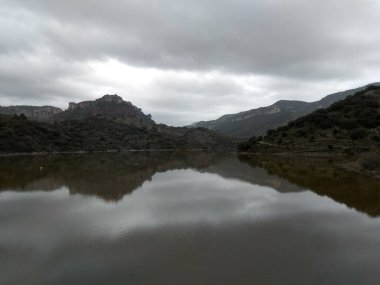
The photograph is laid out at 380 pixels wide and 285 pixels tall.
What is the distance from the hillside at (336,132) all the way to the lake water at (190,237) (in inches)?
2457

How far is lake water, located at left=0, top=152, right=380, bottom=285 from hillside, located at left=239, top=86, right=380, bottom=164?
205ft

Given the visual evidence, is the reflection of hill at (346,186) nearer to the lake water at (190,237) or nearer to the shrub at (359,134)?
the lake water at (190,237)

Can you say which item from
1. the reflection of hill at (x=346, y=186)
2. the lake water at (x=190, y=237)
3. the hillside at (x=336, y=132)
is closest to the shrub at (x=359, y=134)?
the hillside at (x=336, y=132)

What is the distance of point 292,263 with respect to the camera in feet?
48.1

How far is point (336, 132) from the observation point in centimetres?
10138

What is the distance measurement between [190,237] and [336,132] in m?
93.1

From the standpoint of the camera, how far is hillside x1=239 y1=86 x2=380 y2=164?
9269cm

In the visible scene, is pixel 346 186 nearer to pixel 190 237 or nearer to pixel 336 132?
pixel 190 237

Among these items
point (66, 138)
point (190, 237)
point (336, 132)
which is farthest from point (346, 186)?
point (66, 138)

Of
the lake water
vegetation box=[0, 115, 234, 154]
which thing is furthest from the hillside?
vegetation box=[0, 115, 234, 154]

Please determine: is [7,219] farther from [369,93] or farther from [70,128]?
[70,128]

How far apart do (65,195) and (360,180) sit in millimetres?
32577

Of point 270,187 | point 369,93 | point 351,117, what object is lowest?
point 270,187

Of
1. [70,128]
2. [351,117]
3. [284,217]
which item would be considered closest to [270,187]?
[284,217]
